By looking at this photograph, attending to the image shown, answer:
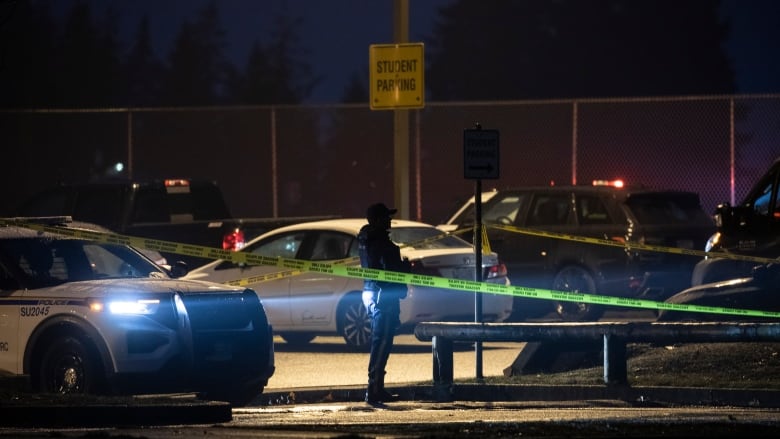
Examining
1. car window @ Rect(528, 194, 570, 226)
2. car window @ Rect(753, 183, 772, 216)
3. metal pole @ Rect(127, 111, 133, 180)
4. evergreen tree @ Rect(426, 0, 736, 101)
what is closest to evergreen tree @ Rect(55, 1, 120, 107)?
evergreen tree @ Rect(426, 0, 736, 101)

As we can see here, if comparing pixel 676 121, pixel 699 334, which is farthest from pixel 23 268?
pixel 676 121

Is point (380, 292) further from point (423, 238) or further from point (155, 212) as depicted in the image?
point (155, 212)

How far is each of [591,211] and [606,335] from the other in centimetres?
765

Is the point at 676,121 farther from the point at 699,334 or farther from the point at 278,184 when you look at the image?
the point at 699,334

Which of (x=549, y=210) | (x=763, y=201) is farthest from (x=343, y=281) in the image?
(x=763, y=201)

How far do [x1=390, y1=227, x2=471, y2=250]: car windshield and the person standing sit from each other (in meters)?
4.49

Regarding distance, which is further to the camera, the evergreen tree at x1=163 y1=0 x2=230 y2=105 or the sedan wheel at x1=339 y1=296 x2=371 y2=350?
the evergreen tree at x1=163 y1=0 x2=230 y2=105

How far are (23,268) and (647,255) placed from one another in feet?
32.1

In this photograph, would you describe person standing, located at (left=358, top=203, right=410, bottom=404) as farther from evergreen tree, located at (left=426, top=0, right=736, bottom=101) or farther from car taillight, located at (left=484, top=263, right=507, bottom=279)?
evergreen tree, located at (left=426, top=0, right=736, bottom=101)

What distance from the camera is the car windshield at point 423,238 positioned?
18359 millimetres

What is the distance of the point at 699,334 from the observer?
13508mm

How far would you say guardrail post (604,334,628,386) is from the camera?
13.4 metres

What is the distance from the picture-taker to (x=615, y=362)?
13.5 m

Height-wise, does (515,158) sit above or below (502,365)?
above
